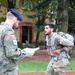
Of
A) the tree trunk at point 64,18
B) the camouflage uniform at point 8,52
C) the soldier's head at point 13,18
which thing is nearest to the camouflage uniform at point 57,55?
the camouflage uniform at point 8,52

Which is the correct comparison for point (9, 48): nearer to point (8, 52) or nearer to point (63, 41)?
point (8, 52)

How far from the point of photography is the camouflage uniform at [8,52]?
16.0 ft

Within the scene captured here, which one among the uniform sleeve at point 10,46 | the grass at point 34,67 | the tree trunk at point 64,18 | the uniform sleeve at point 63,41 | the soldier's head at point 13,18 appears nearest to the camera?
the uniform sleeve at point 10,46

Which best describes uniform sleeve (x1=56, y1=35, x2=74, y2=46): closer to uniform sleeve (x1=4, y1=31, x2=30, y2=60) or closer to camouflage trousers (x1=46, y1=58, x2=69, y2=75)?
camouflage trousers (x1=46, y1=58, x2=69, y2=75)

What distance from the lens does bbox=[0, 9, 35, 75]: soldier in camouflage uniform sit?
4.88m

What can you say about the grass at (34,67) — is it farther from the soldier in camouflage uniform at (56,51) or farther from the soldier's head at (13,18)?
the soldier's head at (13,18)

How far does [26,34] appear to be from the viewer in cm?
3838

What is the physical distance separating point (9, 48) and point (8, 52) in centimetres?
6

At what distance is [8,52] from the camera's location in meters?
4.88

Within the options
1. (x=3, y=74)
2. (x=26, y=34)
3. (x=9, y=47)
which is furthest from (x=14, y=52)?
(x=26, y=34)

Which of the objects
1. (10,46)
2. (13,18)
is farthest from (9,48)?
(13,18)

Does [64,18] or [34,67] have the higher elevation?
[64,18]

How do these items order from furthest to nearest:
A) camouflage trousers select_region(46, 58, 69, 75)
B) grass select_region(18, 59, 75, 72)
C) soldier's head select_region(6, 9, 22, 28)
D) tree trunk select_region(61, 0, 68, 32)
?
tree trunk select_region(61, 0, 68, 32) → grass select_region(18, 59, 75, 72) → camouflage trousers select_region(46, 58, 69, 75) → soldier's head select_region(6, 9, 22, 28)

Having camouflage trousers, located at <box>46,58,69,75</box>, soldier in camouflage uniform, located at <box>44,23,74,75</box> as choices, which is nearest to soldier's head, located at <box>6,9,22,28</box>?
soldier in camouflage uniform, located at <box>44,23,74,75</box>
